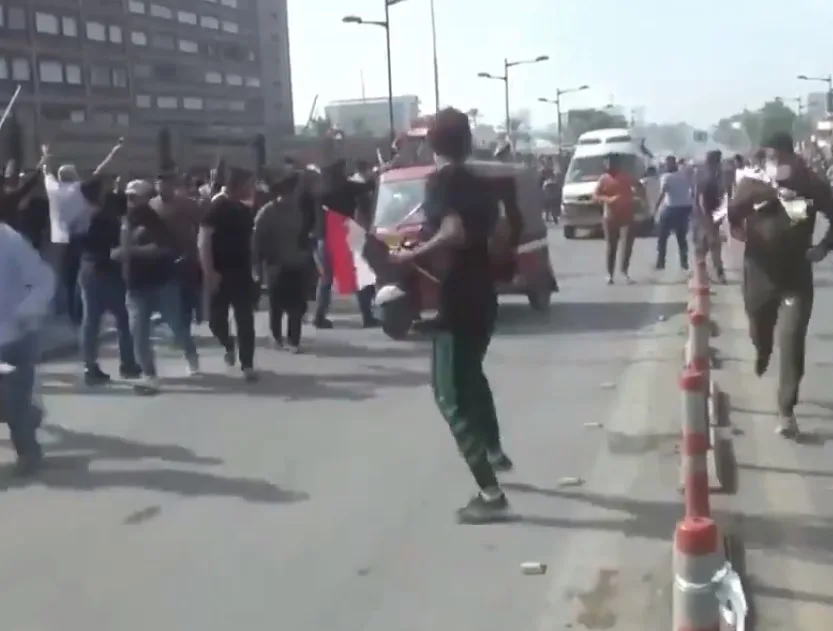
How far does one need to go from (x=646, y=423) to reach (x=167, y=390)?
4.28m

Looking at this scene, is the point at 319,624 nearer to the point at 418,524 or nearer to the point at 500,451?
the point at 418,524

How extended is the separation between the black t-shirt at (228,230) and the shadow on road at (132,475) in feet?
8.14

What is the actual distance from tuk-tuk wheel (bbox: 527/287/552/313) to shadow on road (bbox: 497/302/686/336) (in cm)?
8

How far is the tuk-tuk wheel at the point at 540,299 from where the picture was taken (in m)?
16.4

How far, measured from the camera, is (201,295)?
16047 millimetres

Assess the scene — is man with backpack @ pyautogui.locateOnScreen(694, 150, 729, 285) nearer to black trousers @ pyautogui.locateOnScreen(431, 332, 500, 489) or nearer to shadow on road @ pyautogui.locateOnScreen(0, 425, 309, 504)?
shadow on road @ pyautogui.locateOnScreen(0, 425, 309, 504)

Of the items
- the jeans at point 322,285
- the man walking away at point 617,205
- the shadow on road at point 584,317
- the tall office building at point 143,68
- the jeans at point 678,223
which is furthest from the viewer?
the tall office building at point 143,68

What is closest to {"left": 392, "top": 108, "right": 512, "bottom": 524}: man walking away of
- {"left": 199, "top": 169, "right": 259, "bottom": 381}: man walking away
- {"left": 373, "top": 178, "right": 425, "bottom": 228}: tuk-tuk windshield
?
{"left": 199, "top": 169, "right": 259, "bottom": 381}: man walking away

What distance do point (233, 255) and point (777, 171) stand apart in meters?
5.00

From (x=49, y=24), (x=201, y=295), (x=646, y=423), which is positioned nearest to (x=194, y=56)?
(x=49, y=24)

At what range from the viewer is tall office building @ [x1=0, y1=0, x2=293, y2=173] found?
66988 mm

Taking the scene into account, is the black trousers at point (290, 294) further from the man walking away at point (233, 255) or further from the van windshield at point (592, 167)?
the van windshield at point (592, 167)

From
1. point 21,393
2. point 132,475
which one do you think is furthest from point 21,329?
point 132,475

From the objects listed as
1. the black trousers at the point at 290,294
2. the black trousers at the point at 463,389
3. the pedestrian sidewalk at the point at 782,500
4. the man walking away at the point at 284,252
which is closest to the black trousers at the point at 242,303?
the man walking away at the point at 284,252
